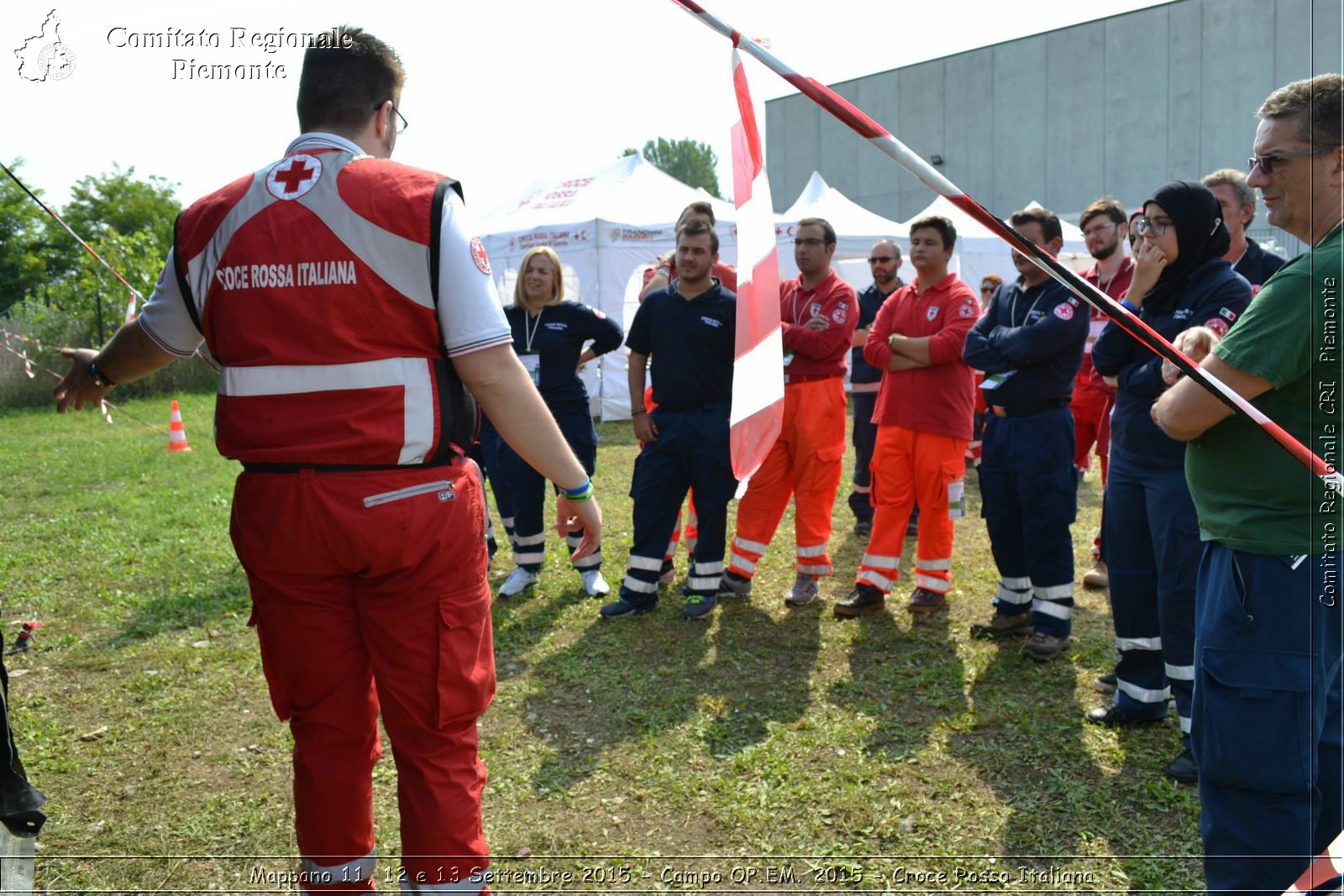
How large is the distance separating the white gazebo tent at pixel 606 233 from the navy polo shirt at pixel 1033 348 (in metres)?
9.66

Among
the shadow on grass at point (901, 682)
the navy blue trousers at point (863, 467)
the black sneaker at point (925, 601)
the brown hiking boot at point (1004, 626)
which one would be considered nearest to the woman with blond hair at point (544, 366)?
the shadow on grass at point (901, 682)

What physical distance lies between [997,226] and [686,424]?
372 centimetres

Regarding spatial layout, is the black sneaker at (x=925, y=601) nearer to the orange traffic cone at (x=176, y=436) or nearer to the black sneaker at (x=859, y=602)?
the black sneaker at (x=859, y=602)

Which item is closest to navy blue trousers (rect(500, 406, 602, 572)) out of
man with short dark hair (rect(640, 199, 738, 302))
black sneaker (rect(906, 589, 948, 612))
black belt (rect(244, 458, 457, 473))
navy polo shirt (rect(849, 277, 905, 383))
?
man with short dark hair (rect(640, 199, 738, 302))

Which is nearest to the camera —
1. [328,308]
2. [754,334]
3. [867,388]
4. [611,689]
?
[328,308]

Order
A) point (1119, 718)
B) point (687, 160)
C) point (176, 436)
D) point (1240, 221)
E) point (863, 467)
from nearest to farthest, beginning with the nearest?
point (1119, 718) → point (1240, 221) → point (863, 467) → point (176, 436) → point (687, 160)

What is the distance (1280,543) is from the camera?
2250mm

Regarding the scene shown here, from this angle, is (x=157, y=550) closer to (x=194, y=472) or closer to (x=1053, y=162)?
(x=194, y=472)

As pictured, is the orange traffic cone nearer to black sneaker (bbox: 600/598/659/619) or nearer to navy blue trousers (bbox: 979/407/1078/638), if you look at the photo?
black sneaker (bbox: 600/598/659/619)

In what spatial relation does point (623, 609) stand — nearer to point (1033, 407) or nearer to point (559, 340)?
point (559, 340)

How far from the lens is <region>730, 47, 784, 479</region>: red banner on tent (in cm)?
288

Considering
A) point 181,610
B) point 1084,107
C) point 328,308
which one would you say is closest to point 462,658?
point 328,308

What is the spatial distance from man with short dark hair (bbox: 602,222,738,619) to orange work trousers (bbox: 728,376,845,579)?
0.26 m

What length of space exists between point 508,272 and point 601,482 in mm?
6703
